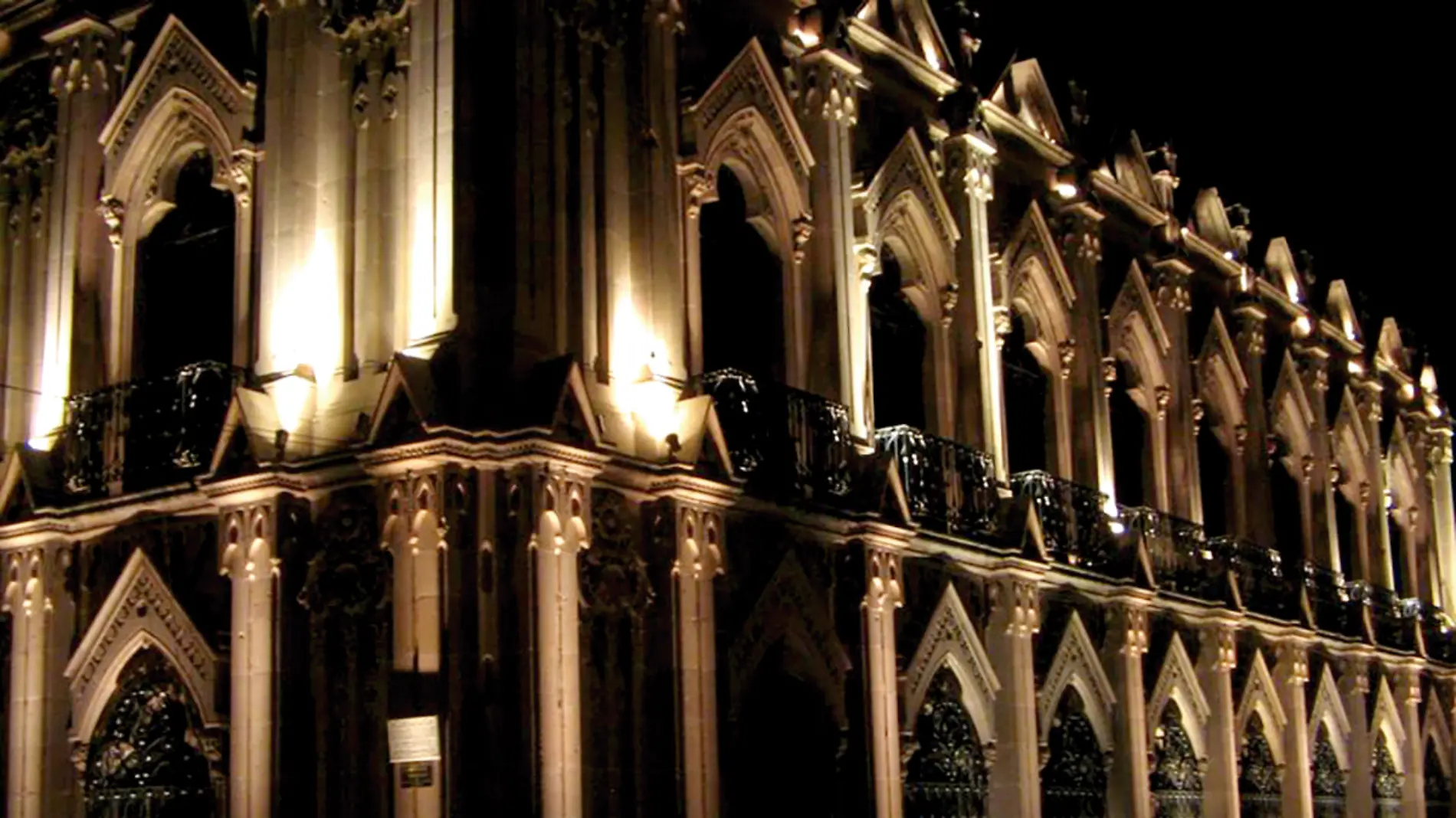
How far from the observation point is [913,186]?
24375 millimetres

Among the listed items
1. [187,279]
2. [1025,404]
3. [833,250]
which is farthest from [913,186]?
[187,279]

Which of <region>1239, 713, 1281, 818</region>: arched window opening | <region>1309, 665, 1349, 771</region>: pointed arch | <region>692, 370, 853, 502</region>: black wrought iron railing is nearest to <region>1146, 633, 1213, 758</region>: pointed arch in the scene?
<region>1239, 713, 1281, 818</region>: arched window opening

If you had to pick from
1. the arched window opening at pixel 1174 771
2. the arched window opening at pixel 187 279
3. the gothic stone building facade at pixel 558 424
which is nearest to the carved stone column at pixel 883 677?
the gothic stone building facade at pixel 558 424

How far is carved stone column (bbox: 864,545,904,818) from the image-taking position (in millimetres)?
21016

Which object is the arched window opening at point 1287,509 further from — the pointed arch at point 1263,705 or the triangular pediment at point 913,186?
the triangular pediment at point 913,186

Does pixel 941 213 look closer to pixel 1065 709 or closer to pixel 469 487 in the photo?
pixel 1065 709

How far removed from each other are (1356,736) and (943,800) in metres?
14.2

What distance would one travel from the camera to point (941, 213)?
81.6 feet

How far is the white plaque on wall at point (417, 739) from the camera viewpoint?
54.1ft

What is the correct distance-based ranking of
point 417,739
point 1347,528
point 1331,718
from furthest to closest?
point 1347,528, point 1331,718, point 417,739

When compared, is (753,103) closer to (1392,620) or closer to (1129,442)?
(1129,442)

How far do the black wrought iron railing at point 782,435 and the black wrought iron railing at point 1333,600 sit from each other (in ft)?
45.8

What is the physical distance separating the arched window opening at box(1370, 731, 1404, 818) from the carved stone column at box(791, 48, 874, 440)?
1714cm

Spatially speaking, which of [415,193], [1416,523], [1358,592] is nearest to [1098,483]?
[1358,592]
